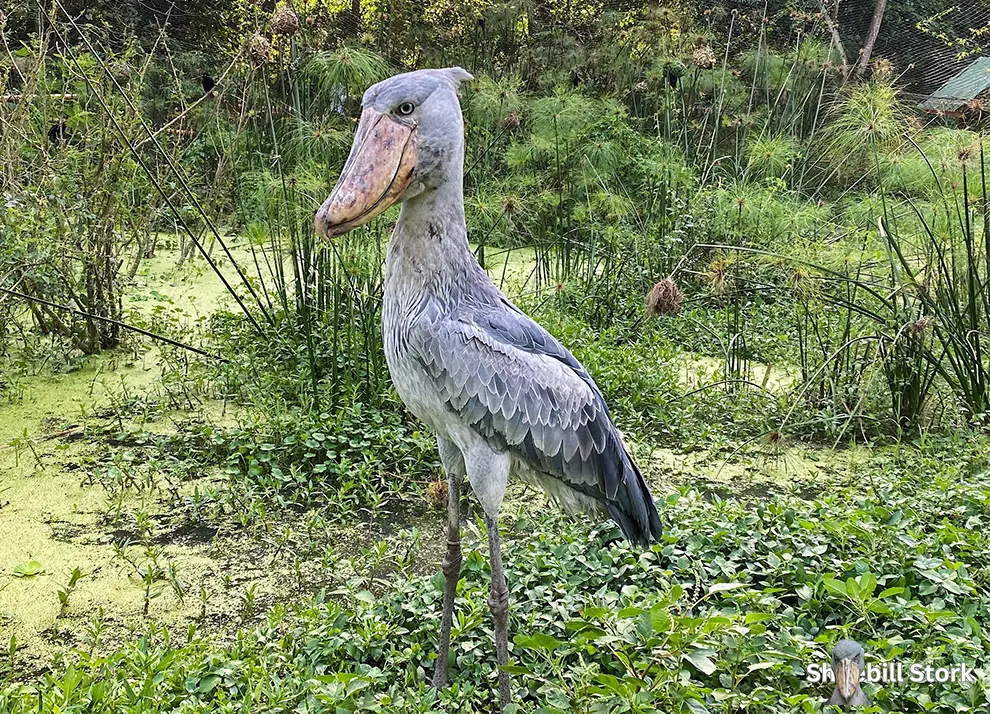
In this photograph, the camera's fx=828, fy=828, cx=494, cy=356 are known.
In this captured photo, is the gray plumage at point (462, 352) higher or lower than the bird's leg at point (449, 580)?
higher

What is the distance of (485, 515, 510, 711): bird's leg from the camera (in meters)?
1.86

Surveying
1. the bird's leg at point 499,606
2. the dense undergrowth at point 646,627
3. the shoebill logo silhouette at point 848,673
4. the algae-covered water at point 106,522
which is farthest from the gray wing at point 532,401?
the algae-covered water at point 106,522

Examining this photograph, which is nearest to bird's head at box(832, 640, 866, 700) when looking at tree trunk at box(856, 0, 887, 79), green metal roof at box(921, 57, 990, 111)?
green metal roof at box(921, 57, 990, 111)

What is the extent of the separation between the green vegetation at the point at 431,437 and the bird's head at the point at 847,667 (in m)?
0.08

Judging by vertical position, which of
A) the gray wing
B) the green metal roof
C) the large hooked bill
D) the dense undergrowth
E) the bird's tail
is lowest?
the dense undergrowth

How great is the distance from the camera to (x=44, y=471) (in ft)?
9.71

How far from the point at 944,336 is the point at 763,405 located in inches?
29.7

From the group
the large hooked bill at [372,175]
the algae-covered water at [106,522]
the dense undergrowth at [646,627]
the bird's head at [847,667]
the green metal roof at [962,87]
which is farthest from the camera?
the green metal roof at [962,87]

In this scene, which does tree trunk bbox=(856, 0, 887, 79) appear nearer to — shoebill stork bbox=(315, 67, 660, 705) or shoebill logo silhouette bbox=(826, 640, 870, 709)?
shoebill stork bbox=(315, 67, 660, 705)

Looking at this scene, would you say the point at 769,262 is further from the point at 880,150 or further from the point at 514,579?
the point at 514,579

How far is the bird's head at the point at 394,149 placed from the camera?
162cm

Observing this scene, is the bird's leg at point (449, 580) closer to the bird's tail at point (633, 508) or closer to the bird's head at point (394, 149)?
the bird's tail at point (633, 508)

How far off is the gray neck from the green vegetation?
0.79 metres

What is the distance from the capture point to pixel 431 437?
3.11 metres
